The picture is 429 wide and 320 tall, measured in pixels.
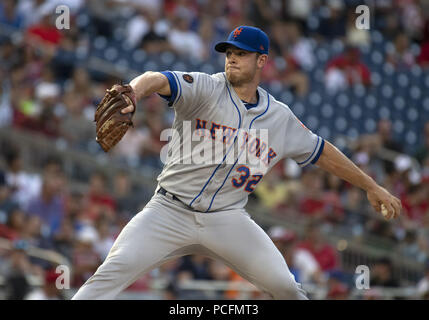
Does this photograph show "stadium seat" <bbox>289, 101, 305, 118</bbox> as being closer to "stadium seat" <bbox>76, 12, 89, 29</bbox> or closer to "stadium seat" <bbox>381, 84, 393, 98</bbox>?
"stadium seat" <bbox>381, 84, 393, 98</bbox>

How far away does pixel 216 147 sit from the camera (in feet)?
15.0

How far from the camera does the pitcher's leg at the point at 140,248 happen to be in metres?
4.19

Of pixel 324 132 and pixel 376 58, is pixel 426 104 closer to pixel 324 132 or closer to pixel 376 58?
pixel 376 58

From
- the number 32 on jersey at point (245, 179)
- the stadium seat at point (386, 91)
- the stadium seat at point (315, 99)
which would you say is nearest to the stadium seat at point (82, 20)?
the stadium seat at point (315, 99)

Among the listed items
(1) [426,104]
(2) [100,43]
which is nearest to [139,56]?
(2) [100,43]

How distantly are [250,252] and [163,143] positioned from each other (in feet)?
18.0

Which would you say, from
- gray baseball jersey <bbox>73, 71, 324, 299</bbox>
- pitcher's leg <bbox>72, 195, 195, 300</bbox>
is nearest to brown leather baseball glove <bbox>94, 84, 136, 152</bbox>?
gray baseball jersey <bbox>73, 71, 324, 299</bbox>

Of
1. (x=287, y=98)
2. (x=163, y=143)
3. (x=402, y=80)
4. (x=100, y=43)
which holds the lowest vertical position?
(x=163, y=143)

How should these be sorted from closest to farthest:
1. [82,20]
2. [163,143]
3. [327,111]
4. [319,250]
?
[319,250]
[163,143]
[82,20]
[327,111]

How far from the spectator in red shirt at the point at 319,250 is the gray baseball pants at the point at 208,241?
14.9 ft

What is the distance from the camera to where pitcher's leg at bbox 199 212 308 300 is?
4484mm

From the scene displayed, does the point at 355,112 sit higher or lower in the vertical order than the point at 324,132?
higher

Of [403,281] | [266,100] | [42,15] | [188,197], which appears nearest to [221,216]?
[188,197]

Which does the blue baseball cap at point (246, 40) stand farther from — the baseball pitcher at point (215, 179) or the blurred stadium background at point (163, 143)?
the blurred stadium background at point (163, 143)
